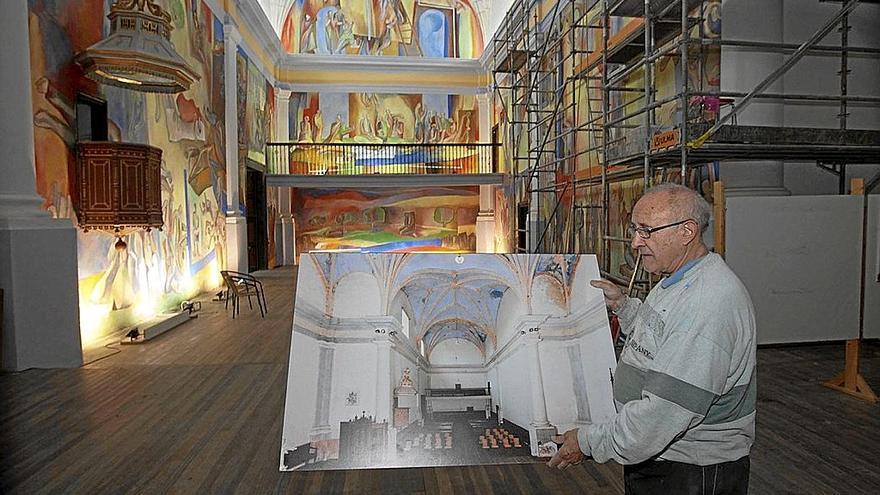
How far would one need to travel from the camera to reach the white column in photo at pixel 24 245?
20.6 feet

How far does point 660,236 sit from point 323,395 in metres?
1.72

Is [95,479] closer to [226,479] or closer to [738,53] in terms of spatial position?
[226,479]

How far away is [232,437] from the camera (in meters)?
4.69

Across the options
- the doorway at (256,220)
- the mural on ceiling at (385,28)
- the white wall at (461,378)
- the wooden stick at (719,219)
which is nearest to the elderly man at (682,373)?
the white wall at (461,378)

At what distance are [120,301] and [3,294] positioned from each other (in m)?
2.62

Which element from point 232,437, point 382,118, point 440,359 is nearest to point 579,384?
point 440,359

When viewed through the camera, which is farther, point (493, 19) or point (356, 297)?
point (493, 19)

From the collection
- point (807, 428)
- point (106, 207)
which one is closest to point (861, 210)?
point (807, 428)

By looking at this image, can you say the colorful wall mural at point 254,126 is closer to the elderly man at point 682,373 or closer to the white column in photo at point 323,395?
the white column in photo at point 323,395

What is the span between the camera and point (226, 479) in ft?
12.9

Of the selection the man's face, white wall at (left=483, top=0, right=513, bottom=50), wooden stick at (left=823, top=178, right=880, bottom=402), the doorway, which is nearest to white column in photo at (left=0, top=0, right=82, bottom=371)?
the man's face

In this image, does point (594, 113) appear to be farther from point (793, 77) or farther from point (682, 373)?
point (682, 373)

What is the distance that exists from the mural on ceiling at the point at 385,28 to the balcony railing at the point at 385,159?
334 centimetres

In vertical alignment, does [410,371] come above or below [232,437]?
above
